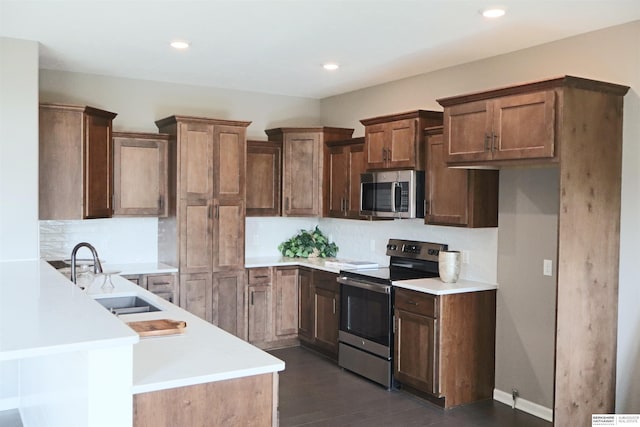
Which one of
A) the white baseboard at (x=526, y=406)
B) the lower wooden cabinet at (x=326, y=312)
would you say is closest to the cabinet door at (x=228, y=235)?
the lower wooden cabinet at (x=326, y=312)

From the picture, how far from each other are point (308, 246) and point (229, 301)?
116 centimetres

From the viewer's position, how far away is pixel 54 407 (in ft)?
8.82

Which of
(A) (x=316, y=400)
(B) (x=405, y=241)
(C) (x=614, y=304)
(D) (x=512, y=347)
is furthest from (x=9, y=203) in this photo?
(C) (x=614, y=304)

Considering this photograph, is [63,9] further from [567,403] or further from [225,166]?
[567,403]

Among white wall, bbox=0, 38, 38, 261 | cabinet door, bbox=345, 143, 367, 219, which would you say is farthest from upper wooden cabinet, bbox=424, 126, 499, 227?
white wall, bbox=0, 38, 38, 261

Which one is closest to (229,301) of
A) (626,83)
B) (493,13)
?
(493,13)

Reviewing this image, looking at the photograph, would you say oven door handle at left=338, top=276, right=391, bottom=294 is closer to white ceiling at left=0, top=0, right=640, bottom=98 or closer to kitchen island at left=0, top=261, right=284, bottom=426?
white ceiling at left=0, top=0, right=640, bottom=98

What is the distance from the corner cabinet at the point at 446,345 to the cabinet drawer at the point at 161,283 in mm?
2101

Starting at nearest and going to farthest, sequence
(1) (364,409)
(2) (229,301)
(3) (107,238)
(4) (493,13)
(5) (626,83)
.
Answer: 1. (4) (493,13)
2. (5) (626,83)
3. (1) (364,409)
4. (3) (107,238)
5. (2) (229,301)

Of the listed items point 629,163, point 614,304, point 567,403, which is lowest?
point 567,403

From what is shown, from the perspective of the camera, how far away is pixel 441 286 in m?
4.38

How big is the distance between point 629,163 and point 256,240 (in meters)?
3.87

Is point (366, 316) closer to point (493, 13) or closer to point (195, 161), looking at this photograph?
point (195, 161)

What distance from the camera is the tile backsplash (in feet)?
17.3
